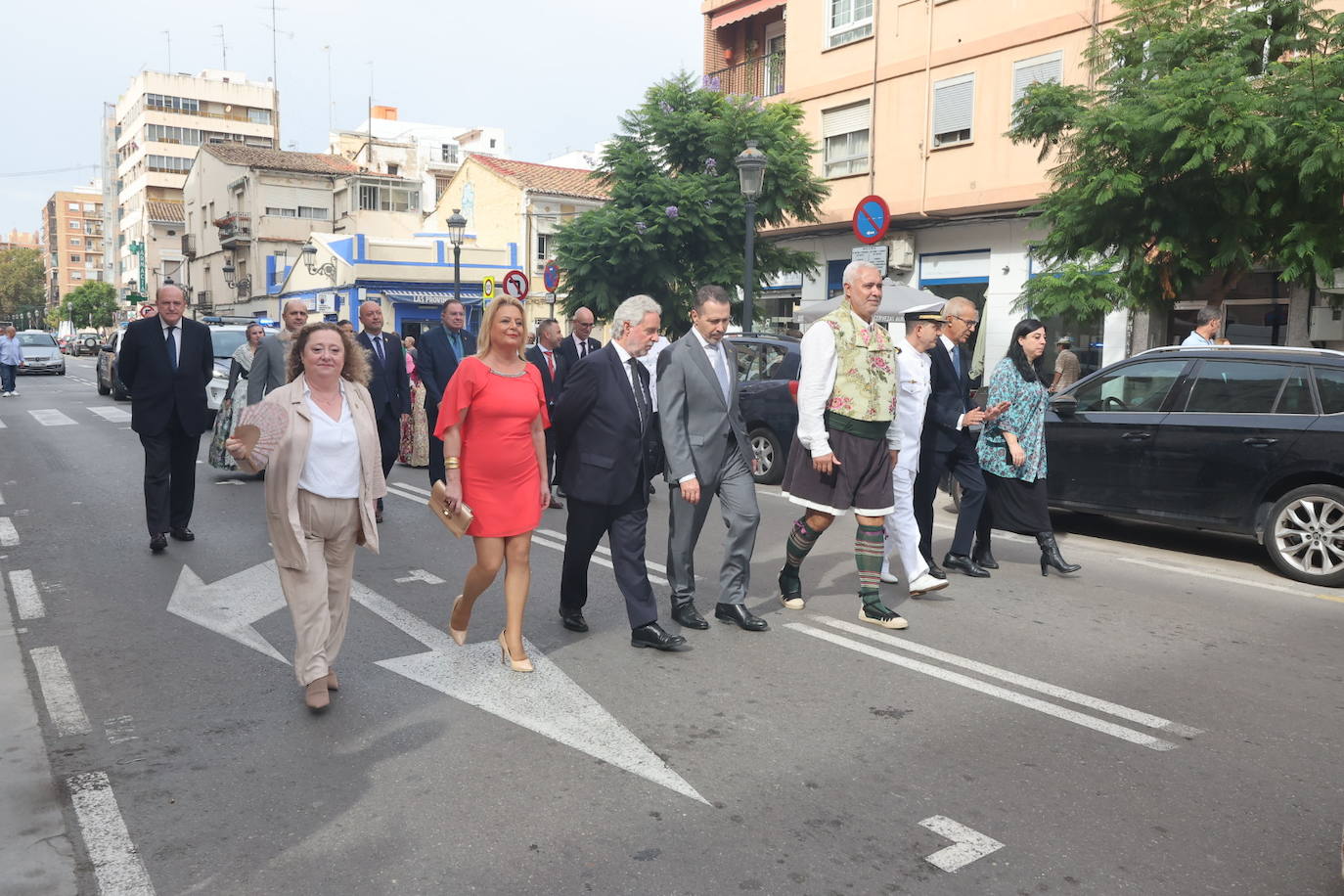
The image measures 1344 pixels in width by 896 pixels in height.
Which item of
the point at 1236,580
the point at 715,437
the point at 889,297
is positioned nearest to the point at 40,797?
the point at 715,437

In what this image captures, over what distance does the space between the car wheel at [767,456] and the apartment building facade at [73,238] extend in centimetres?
15625

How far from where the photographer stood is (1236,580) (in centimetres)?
761

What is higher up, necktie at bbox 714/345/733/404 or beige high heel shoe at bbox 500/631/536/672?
necktie at bbox 714/345/733/404

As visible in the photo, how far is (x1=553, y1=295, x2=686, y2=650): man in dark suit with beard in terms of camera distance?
5555 mm

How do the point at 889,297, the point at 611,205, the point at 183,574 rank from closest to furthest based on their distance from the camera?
the point at 183,574
the point at 889,297
the point at 611,205

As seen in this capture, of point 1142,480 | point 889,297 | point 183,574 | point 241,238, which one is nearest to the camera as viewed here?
point 183,574

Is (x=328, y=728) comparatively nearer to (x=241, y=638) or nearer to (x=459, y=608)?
(x=459, y=608)

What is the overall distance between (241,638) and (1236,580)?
20.9 ft

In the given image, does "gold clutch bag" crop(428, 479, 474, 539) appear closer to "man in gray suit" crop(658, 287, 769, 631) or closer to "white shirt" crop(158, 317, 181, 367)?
"man in gray suit" crop(658, 287, 769, 631)

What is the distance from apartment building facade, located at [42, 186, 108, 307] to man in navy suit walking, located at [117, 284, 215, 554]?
517 feet

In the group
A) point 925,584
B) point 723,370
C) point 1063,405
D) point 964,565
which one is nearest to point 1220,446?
point 1063,405

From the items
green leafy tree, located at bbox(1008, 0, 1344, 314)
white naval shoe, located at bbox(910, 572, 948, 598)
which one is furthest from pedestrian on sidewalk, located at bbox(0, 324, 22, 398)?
white naval shoe, located at bbox(910, 572, 948, 598)

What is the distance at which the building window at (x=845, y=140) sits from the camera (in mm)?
23031

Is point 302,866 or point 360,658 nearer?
point 302,866
